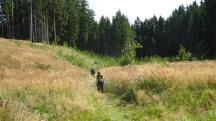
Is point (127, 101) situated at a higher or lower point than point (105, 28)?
lower

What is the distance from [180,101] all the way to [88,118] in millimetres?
3172

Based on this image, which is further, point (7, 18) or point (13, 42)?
point (7, 18)

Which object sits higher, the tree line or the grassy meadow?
the tree line

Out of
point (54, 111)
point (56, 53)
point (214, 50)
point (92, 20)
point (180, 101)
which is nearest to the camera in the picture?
point (54, 111)

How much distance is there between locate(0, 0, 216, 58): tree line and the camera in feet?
243

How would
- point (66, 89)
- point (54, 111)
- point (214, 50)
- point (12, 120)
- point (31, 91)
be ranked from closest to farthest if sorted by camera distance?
point (12, 120)
point (54, 111)
point (31, 91)
point (66, 89)
point (214, 50)

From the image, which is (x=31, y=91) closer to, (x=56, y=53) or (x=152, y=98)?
(x=152, y=98)

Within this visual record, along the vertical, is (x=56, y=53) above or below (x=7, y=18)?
below

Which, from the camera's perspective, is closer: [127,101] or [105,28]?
[127,101]

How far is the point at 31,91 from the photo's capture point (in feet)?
49.0

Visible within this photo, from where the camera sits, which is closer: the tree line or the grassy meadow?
the grassy meadow

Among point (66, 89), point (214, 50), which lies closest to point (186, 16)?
point (214, 50)

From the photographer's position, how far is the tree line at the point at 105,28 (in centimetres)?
7406

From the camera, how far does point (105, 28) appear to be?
122312mm
